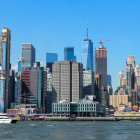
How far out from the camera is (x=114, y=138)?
11419cm

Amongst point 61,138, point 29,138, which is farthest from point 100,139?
point 29,138

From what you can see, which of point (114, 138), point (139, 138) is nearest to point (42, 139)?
point (114, 138)

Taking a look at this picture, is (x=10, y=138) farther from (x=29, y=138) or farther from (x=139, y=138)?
(x=139, y=138)

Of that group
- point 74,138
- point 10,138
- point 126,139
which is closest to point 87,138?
point 74,138

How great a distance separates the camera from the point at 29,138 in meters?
114

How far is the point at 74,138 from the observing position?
11300 cm

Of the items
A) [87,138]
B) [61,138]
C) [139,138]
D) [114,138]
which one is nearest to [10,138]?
[61,138]

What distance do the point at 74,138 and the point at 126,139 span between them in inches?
635

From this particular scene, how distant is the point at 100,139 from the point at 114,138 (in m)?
6.12

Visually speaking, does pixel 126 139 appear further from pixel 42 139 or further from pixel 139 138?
pixel 42 139

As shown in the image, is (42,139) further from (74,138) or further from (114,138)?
(114,138)

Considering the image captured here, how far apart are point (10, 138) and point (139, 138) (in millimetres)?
40759

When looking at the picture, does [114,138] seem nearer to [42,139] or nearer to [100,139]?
[100,139]

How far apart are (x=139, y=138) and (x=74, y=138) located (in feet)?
67.2
